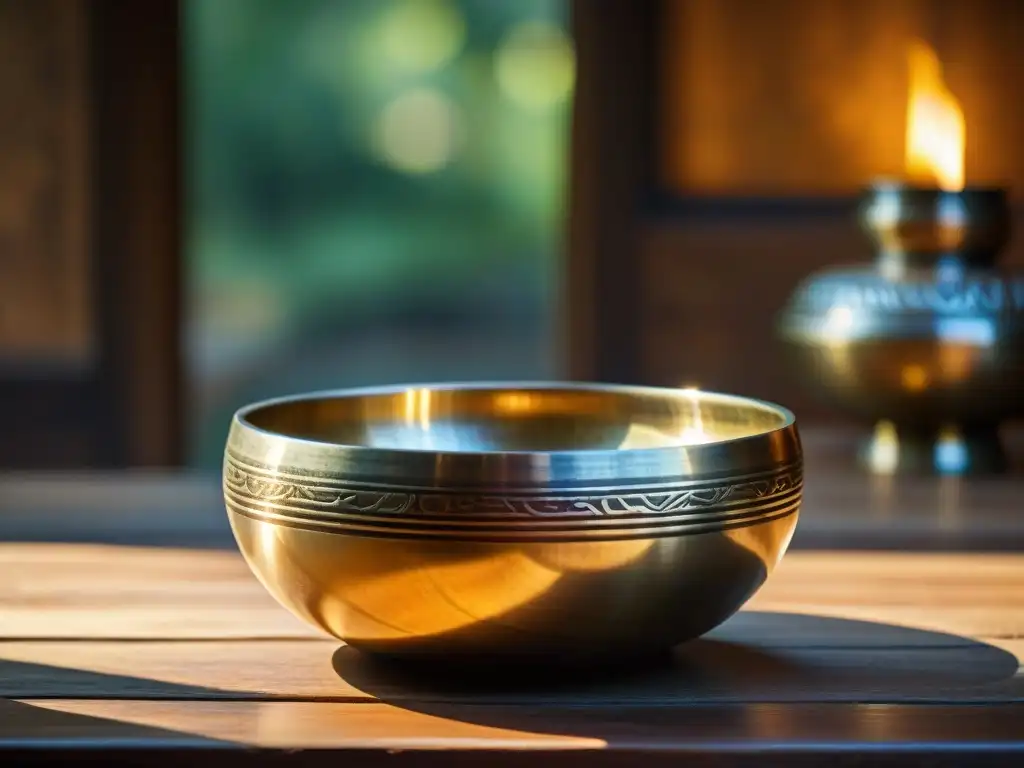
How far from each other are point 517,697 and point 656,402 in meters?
0.19

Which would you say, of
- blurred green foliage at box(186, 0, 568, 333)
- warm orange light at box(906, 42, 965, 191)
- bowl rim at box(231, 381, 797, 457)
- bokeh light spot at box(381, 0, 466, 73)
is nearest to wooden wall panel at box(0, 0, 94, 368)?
warm orange light at box(906, 42, 965, 191)

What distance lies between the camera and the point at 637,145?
8.00 feet

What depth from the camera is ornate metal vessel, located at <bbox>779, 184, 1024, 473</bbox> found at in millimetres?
1020

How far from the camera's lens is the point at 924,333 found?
1017 mm

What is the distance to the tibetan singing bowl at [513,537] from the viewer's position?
1.64ft

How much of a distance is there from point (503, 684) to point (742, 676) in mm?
90

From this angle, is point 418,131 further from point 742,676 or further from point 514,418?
point 742,676

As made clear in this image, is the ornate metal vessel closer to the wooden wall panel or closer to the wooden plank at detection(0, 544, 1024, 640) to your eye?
the wooden plank at detection(0, 544, 1024, 640)

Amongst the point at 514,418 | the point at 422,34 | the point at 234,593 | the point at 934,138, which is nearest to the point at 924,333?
the point at 934,138

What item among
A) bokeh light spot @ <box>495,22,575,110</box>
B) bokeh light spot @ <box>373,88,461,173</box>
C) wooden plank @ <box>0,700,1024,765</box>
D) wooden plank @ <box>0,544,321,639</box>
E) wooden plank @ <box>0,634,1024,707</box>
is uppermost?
bokeh light spot @ <box>495,22,575,110</box>

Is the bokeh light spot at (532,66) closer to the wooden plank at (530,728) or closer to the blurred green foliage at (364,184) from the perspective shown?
the blurred green foliage at (364,184)

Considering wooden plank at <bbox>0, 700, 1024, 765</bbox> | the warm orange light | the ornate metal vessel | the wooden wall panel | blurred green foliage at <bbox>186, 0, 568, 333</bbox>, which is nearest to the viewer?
wooden plank at <bbox>0, 700, 1024, 765</bbox>

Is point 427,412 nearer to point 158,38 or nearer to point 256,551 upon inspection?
point 256,551

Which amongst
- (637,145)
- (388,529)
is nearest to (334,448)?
(388,529)
